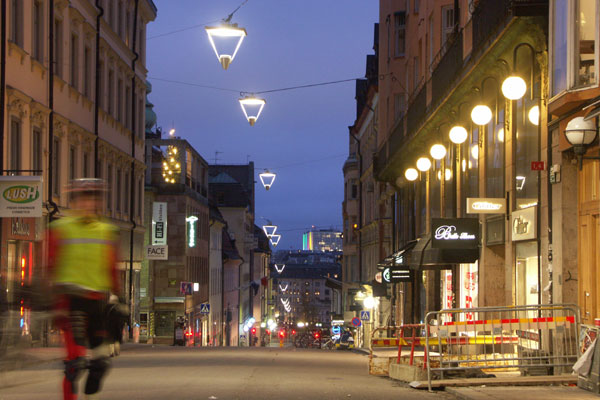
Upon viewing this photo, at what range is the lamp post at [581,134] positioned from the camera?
13828 millimetres

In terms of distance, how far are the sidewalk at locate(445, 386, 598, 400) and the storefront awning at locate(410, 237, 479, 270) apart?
8831 millimetres

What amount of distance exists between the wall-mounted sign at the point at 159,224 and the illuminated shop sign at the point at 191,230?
257 inches

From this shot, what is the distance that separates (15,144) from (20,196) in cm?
441

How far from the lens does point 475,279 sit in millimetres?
24156

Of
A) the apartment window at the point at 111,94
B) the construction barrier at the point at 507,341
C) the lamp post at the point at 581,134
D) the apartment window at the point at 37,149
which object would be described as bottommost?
the construction barrier at the point at 507,341

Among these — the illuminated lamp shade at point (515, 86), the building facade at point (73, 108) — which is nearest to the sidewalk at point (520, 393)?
the illuminated lamp shade at point (515, 86)

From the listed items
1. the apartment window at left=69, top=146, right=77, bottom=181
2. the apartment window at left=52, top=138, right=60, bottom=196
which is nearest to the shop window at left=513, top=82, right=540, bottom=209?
the apartment window at left=52, top=138, right=60, bottom=196

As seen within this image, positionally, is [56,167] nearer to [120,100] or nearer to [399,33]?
[120,100]

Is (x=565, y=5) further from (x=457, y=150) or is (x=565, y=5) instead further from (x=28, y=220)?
(x=28, y=220)

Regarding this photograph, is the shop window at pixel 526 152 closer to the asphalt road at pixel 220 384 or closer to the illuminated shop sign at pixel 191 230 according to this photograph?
the asphalt road at pixel 220 384

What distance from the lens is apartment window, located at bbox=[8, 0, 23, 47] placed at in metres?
24.5

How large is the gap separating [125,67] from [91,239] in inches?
1337

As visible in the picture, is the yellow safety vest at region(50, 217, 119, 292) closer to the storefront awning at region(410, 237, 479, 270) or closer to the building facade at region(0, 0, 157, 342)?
the building facade at region(0, 0, 157, 342)

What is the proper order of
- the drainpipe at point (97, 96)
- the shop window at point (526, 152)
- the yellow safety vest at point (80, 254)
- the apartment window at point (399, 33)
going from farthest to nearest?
the apartment window at point (399, 33)
the drainpipe at point (97, 96)
the shop window at point (526, 152)
the yellow safety vest at point (80, 254)
